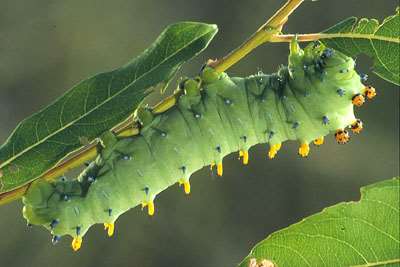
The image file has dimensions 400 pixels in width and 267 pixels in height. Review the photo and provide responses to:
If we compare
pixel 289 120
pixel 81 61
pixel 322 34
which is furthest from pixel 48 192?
pixel 81 61

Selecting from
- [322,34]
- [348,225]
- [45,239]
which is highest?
[322,34]

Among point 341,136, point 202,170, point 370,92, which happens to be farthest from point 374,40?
point 202,170

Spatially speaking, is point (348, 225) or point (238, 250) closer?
point (348, 225)

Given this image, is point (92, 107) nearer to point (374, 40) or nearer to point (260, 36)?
point (260, 36)

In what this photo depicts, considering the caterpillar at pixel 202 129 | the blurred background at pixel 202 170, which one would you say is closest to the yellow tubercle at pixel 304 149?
the caterpillar at pixel 202 129

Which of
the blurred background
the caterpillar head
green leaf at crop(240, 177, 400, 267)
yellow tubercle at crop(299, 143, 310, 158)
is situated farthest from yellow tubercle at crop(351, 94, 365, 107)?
the blurred background

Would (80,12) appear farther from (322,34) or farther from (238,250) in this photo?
(322,34)

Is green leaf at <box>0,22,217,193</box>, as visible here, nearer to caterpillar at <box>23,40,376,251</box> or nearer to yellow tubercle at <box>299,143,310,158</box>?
caterpillar at <box>23,40,376,251</box>
